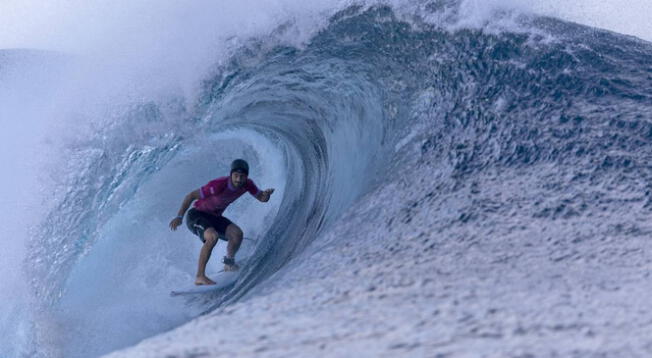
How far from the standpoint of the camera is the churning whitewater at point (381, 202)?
2.61 meters

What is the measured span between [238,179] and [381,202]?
1714mm

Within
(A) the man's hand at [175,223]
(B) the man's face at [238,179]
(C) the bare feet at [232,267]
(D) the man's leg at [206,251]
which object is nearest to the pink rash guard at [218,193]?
(B) the man's face at [238,179]

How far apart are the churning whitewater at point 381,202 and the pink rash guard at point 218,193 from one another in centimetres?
73

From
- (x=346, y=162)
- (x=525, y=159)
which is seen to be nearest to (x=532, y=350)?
(x=525, y=159)

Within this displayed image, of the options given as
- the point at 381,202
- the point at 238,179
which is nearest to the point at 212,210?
the point at 238,179

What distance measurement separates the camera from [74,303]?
6828 millimetres

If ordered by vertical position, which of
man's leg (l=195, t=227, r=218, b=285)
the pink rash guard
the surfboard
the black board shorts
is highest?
the pink rash guard

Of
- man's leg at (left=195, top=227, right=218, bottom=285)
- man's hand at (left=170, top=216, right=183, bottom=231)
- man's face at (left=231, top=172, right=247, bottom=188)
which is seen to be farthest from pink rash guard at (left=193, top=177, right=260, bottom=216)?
man's hand at (left=170, top=216, right=183, bottom=231)

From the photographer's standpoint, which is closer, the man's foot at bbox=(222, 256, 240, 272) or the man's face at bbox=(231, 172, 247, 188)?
the man's face at bbox=(231, 172, 247, 188)

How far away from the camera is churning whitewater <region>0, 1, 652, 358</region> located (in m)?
2.61

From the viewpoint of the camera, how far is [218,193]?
5863 mm

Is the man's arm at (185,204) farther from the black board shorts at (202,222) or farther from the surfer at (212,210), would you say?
the black board shorts at (202,222)

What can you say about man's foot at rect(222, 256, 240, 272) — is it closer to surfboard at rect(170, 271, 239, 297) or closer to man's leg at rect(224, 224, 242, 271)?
surfboard at rect(170, 271, 239, 297)

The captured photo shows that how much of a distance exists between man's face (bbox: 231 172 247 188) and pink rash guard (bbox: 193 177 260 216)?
11cm
